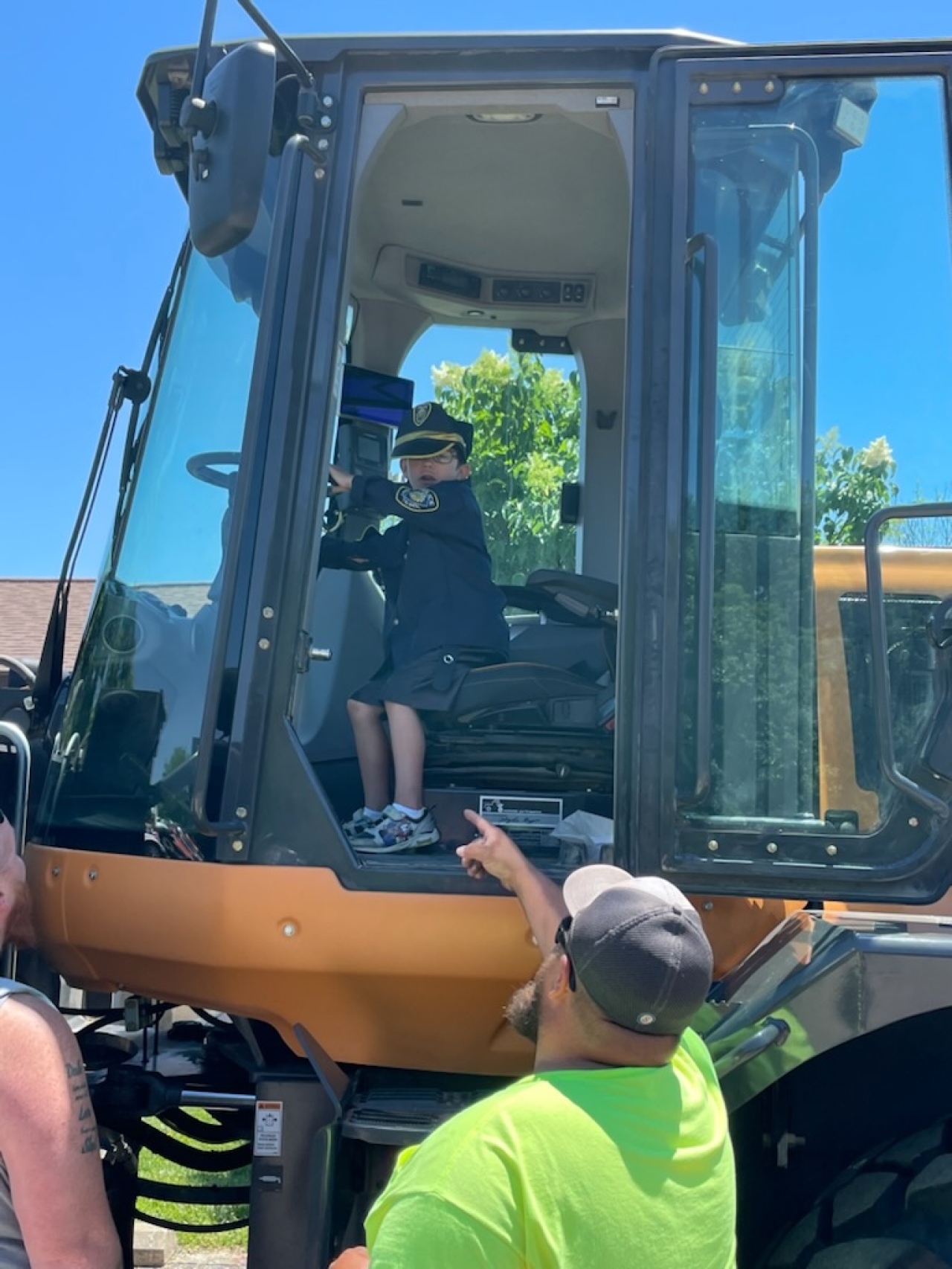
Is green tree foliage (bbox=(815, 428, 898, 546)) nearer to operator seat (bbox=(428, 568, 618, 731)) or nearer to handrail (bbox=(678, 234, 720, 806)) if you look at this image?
handrail (bbox=(678, 234, 720, 806))

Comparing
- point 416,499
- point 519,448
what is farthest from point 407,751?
point 519,448

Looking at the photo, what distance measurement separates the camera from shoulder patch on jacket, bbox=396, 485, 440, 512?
10.7 feet

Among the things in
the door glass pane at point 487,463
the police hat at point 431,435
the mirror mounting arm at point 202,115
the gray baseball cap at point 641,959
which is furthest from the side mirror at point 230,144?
the gray baseball cap at point 641,959

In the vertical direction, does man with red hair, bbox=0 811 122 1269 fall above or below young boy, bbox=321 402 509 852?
below

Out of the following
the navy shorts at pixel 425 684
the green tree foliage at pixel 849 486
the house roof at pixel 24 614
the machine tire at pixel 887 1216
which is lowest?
the machine tire at pixel 887 1216

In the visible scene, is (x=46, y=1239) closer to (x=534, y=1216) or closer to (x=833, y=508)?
(x=534, y=1216)

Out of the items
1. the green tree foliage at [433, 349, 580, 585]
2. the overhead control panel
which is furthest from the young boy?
the overhead control panel

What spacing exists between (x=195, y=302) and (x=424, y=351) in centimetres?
132

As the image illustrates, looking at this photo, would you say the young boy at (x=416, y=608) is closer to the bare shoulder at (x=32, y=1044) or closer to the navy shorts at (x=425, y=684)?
the navy shorts at (x=425, y=684)

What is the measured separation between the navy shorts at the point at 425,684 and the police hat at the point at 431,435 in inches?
26.3

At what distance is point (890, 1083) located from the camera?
245 cm

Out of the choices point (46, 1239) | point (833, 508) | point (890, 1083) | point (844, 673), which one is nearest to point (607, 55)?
point (833, 508)

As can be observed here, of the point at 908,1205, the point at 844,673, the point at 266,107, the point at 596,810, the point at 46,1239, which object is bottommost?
the point at 46,1239

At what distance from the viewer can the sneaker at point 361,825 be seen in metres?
2.86
